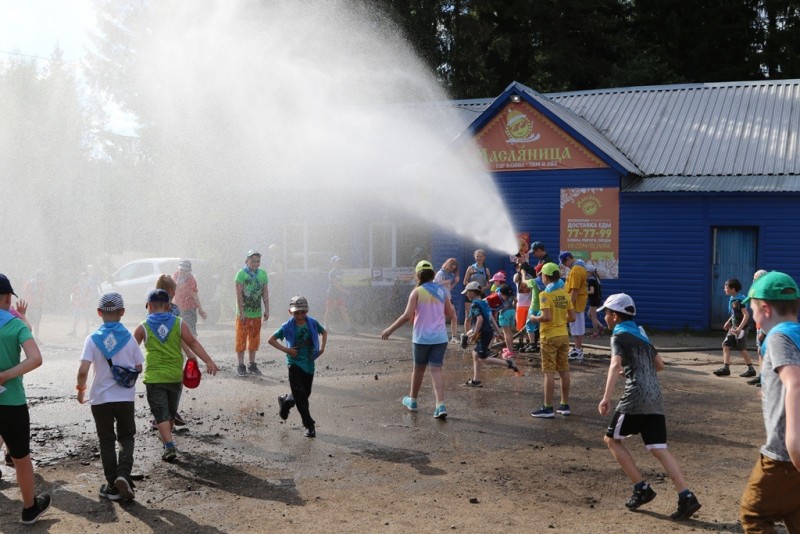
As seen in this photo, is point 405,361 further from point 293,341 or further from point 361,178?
point 361,178

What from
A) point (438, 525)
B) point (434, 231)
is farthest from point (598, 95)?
point (438, 525)

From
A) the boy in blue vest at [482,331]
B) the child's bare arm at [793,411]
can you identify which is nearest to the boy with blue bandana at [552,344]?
the boy in blue vest at [482,331]

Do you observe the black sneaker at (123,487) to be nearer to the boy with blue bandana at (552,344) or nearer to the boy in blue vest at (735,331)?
the boy with blue bandana at (552,344)

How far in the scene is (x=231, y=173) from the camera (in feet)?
88.9

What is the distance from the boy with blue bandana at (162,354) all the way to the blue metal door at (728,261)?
45.0ft

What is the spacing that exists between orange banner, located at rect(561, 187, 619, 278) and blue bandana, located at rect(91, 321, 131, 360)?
1370cm

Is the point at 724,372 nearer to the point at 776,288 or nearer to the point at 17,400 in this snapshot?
the point at 776,288

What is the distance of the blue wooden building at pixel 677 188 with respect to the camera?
57.4 ft

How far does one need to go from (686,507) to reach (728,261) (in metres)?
13.3

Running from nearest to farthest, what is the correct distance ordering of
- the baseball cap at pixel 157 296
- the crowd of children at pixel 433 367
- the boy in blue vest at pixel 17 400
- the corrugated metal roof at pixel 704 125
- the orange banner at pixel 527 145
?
the crowd of children at pixel 433 367, the boy in blue vest at pixel 17 400, the baseball cap at pixel 157 296, the corrugated metal roof at pixel 704 125, the orange banner at pixel 527 145

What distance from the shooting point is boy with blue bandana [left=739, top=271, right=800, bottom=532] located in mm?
3883

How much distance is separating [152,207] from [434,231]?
2184 centimetres

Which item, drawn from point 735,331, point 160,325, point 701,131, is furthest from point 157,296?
point 701,131

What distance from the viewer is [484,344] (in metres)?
10.9
